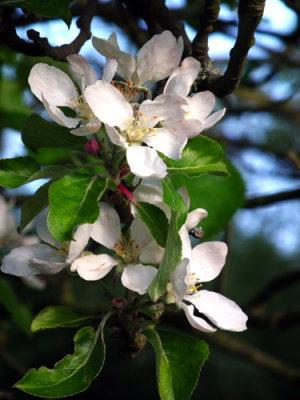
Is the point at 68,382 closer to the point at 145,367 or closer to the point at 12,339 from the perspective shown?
the point at 145,367

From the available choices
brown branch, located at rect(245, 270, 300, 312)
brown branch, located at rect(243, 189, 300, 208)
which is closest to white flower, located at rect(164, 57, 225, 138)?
brown branch, located at rect(243, 189, 300, 208)

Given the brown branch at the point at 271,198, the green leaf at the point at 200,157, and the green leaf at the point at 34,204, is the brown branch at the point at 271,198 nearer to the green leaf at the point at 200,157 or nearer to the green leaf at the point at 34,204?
the green leaf at the point at 200,157

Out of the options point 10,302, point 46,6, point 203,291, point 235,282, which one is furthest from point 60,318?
point 235,282

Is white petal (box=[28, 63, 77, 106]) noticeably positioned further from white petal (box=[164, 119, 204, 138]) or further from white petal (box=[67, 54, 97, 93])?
white petal (box=[164, 119, 204, 138])

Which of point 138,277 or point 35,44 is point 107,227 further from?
Answer: point 35,44

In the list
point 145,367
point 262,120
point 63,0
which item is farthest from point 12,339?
point 63,0
